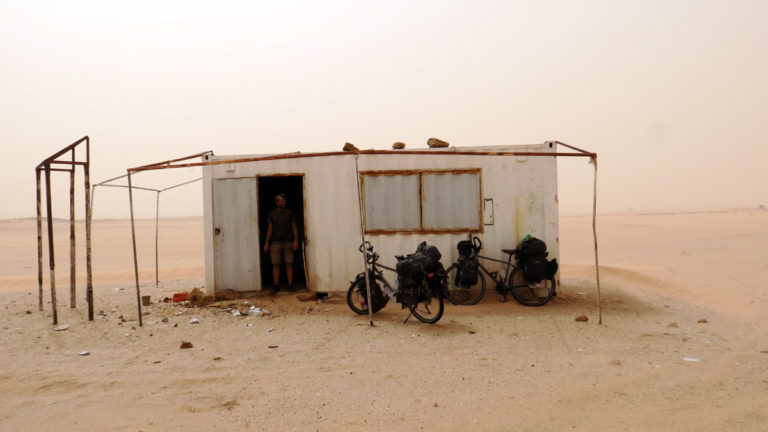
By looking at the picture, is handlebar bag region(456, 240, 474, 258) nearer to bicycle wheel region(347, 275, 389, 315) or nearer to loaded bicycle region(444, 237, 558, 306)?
loaded bicycle region(444, 237, 558, 306)

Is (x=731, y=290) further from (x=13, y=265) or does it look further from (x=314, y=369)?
(x=13, y=265)

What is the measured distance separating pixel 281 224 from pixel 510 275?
4306 mm

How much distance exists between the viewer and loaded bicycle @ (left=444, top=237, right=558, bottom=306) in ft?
25.4

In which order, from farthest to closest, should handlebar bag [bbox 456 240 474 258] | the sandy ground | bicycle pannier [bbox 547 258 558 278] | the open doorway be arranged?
the open doorway, handlebar bag [bbox 456 240 474 258], bicycle pannier [bbox 547 258 558 278], the sandy ground

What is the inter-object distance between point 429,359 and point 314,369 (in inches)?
49.6

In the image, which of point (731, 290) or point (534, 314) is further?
point (731, 290)

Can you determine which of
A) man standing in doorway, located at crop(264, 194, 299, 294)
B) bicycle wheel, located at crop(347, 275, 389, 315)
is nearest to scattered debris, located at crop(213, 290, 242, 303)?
man standing in doorway, located at crop(264, 194, 299, 294)

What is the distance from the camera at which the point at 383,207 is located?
846 cm

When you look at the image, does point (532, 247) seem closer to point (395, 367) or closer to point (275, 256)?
point (395, 367)

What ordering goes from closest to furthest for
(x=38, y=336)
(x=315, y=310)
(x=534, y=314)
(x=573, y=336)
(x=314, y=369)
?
(x=314, y=369), (x=573, y=336), (x=38, y=336), (x=534, y=314), (x=315, y=310)

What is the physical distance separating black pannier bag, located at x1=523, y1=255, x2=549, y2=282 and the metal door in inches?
192

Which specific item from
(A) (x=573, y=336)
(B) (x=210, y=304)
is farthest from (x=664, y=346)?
(B) (x=210, y=304)

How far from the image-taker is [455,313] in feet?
24.7

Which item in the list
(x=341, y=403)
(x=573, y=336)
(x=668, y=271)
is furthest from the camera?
(x=668, y=271)
